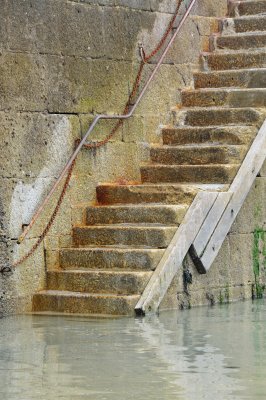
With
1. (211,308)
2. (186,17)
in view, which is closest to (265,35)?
(186,17)

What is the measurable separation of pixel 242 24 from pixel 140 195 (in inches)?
113

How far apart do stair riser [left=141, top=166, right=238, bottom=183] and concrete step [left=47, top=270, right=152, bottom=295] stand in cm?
140

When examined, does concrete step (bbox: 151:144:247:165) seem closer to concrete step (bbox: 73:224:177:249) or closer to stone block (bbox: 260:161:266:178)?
stone block (bbox: 260:161:266:178)

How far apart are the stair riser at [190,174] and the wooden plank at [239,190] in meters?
0.11

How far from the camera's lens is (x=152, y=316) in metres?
11.1

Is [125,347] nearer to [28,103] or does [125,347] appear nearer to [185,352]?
[185,352]

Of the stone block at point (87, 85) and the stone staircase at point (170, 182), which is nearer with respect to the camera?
the stone staircase at point (170, 182)

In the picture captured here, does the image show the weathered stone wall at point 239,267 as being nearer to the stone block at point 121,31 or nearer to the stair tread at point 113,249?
the stair tread at point 113,249

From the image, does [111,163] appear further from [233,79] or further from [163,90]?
[233,79]

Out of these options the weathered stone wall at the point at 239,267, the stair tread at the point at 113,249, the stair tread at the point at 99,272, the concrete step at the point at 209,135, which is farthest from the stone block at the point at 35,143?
the weathered stone wall at the point at 239,267

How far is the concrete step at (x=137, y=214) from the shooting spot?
11773 mm

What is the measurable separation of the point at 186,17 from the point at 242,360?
229 inches

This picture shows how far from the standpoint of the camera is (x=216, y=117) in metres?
13.1

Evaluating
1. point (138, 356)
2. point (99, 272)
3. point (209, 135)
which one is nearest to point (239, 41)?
point (209, 135)
